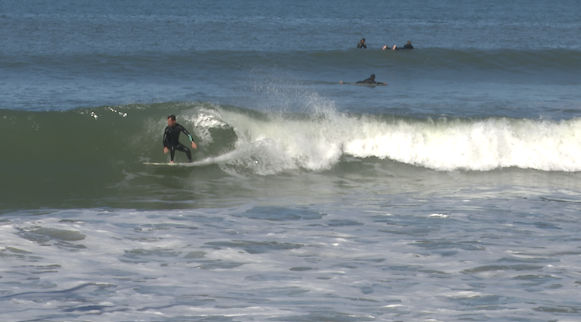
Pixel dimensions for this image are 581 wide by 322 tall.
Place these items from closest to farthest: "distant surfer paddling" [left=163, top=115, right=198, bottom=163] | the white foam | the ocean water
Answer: the ocean water, "distant surfer paddling" [left=163, top=115, right=198, bottom=163], the white foam

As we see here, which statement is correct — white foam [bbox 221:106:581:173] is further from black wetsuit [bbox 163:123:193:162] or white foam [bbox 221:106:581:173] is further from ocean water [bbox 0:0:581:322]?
black wetsuit [bbox 163:123:193:162]

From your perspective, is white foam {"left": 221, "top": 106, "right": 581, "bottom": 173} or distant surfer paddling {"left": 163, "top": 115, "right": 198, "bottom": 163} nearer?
distant surfer paddling {"left": 163, "top": 115, "right": 198, "bottom": 163}

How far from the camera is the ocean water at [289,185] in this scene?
6.74m

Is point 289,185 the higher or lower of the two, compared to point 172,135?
lower

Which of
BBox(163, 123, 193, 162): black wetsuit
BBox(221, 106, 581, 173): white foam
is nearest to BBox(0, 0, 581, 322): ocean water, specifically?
BBox(221, 106, 581, 173): white foam

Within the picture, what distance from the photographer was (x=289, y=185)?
1425 cm

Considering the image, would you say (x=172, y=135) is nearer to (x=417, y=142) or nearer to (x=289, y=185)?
(x=289, y=185)

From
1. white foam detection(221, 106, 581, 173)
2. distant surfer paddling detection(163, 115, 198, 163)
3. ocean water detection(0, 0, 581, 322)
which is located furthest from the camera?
white foam detection(221, 106, 581, 173)

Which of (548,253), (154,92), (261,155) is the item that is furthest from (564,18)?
(548,253)

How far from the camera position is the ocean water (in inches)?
265

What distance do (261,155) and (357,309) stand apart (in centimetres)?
975

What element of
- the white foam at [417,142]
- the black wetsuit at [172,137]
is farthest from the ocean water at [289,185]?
the black wetsuit at [172,137]

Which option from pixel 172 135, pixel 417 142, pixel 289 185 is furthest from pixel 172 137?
pixel 417 142

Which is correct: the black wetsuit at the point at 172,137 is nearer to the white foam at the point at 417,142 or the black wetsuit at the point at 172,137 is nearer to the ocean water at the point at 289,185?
the ocean water at the point at 289,185
